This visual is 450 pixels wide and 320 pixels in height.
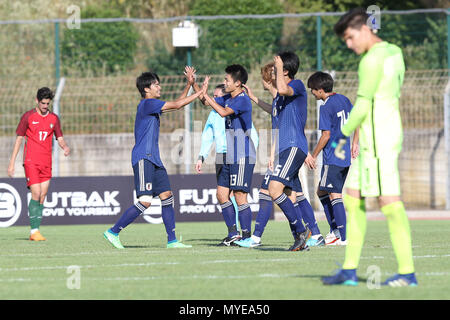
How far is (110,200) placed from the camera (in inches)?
734

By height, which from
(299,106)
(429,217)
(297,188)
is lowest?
(429,217)

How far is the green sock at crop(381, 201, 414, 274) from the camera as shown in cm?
703

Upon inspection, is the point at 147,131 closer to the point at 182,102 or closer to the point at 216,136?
the point at 182,102

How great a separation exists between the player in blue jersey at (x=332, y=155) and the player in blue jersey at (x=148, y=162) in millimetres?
1711

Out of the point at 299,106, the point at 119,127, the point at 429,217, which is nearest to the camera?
the point at 299,106

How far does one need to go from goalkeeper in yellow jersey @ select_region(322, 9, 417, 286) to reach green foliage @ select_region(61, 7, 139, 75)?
665 inches

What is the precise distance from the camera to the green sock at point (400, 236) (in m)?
7.03

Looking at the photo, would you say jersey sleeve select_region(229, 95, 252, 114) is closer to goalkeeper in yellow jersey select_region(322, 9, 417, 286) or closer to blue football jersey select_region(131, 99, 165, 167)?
blue football jersey select_region(131, 99, 165, 167)

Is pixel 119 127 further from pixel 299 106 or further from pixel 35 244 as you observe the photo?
pixel 299 106

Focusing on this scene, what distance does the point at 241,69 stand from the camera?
1154cm

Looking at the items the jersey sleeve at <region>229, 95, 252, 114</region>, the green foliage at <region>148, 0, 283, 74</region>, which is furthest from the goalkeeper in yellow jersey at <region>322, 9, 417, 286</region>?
the green foliage at <region>148, 0, 283, 74</region>

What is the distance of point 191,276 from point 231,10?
23755 mm

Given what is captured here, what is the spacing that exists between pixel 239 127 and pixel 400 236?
188 inches

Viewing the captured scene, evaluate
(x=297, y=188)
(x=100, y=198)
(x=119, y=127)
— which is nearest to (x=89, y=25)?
(x=119, y=127)
